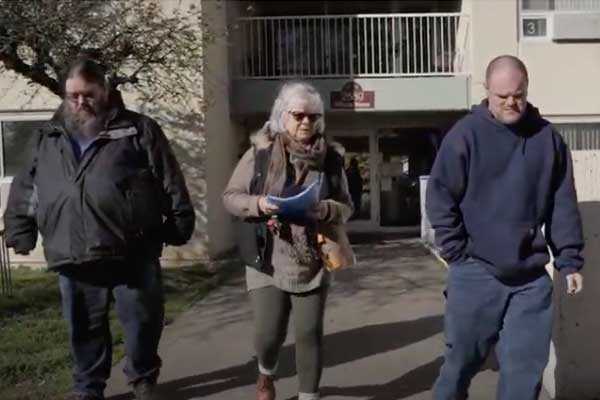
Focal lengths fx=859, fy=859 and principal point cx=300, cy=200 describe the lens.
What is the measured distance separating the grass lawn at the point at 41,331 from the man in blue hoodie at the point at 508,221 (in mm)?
2715

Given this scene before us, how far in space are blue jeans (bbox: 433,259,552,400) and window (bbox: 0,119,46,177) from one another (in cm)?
1021

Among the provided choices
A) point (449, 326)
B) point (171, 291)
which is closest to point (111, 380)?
point (449, 326)

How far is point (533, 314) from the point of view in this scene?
3.76 metres

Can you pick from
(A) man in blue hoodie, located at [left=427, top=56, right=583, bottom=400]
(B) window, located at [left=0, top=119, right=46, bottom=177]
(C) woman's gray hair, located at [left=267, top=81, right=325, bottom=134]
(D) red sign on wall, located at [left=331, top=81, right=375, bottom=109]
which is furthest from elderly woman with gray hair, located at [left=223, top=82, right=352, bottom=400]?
(D) red sign on wall, located at [left=331, top=81, right=375, bottom=109]

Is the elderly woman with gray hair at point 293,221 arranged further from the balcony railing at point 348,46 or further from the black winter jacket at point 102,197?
the balcony railing at point 348,46

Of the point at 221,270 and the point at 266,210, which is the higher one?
the point at 266,210

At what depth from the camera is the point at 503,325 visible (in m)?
3.85

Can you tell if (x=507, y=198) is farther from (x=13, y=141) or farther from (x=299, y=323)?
(x=13, y=141)

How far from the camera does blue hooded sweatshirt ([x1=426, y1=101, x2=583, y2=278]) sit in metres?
3.70

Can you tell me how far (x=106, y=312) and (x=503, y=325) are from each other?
1.93m

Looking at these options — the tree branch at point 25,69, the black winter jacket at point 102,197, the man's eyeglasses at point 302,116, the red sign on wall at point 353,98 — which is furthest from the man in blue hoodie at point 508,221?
the red sign on wall at point 353,98

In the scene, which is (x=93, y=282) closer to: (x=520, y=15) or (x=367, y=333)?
(x=367, y=333)

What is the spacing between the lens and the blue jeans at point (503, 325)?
3764 mm

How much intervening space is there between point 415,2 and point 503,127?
14.1 m
